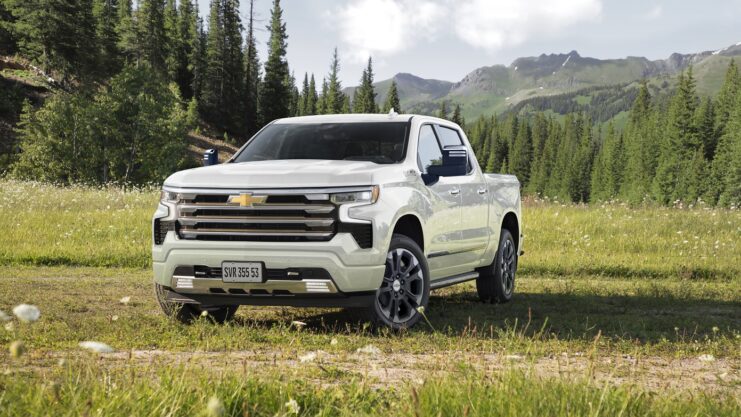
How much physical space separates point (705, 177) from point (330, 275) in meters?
98.1

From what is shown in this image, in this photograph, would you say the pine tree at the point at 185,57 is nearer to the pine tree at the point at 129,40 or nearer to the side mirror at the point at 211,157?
the pine tree at the point at 129,40

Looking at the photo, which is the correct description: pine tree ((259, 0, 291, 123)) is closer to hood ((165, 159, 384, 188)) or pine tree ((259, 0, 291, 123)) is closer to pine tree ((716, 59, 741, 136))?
pine tree ((716, 59, 741, 136))

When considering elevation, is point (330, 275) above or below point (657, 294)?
above

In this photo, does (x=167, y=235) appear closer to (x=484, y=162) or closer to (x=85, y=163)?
(x=85, y=163)

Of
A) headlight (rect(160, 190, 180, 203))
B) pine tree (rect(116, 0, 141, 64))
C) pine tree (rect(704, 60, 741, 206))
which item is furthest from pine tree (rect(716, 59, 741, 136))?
headlight (rect(160, 190, 180, 203))

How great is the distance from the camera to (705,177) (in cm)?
9544

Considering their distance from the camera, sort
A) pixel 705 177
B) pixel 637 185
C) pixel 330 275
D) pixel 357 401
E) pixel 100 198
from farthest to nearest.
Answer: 1. pixel 637 185
2. pixel 705 177
3. pixel 100 198
4. pixel 330 275
5. pixel 357 401

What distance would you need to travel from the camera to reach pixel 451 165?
26.4ft

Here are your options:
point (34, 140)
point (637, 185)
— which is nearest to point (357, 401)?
point (34, 140)

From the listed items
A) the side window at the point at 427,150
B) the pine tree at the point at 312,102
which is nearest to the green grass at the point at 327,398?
the side window at the point at 427,150

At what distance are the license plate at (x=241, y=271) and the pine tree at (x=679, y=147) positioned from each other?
98461mm

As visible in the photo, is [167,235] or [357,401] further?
[167,235]

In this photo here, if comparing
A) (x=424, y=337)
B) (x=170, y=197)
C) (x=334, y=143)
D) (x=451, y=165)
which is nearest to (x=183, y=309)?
(x=170, y=197)

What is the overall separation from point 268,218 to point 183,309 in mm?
1608
